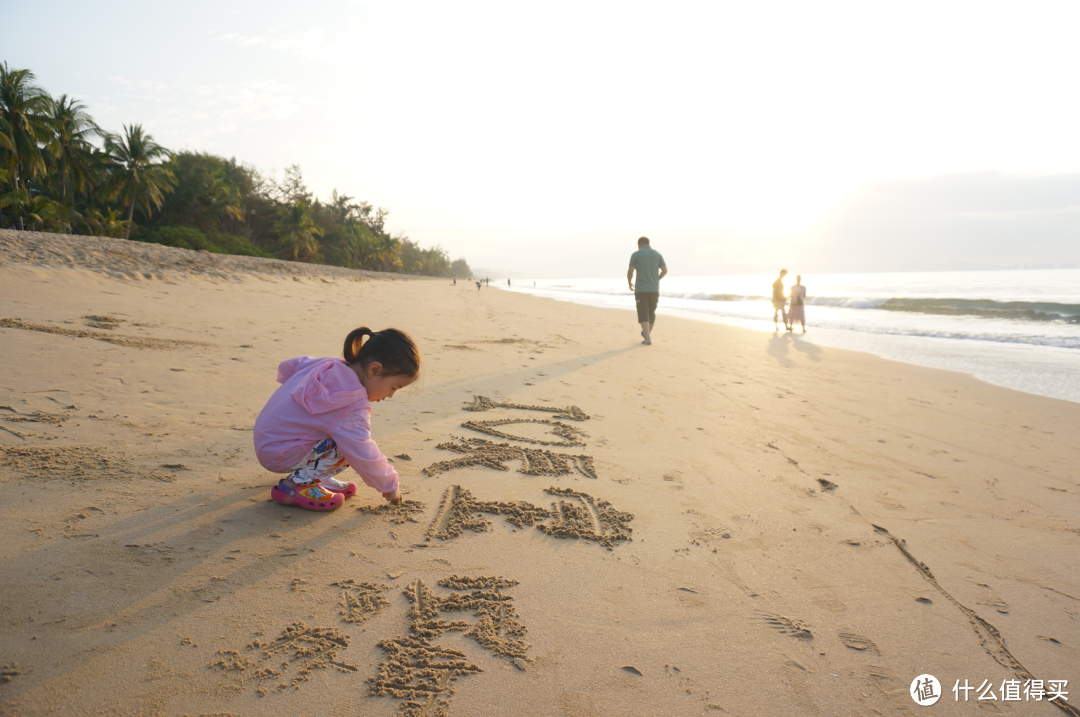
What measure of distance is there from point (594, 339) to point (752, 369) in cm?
315

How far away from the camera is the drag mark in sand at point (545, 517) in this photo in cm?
235

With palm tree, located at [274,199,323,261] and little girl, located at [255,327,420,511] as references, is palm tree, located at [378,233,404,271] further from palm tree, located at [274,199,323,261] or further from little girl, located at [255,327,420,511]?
little girl, located at [255,327,420,511]

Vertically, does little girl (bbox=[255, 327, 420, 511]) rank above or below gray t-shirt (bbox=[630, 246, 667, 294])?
below

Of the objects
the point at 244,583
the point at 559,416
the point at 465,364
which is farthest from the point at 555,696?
the point at 465,364

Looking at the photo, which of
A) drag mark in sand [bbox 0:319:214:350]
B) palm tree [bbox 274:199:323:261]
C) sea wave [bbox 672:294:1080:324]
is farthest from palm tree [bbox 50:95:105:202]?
sea wave [bbox 672:294:1080:324]

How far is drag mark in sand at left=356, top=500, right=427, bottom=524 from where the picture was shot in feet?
7.90

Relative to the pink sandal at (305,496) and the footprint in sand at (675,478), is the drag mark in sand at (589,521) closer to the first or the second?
the footprint in sand at (675,478)

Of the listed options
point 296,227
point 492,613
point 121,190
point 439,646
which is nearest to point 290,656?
point 439,646

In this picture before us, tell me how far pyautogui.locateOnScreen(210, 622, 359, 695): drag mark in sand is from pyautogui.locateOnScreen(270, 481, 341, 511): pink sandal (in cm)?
83

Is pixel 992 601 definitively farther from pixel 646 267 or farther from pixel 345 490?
pixel 646 267

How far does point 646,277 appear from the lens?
920 centimetres

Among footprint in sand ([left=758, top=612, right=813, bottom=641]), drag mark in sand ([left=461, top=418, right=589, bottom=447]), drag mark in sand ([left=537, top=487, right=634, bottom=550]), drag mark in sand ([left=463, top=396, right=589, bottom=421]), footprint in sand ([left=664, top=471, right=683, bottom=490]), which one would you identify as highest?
drag mark in sand ([left=463, top=396, right=589, bottom=421])

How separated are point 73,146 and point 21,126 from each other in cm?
616

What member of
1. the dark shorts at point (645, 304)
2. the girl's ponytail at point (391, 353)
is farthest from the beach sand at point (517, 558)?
the dark shorts at point (645, 304)
